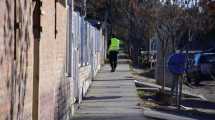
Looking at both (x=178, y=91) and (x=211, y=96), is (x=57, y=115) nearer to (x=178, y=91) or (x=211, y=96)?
(x=178, y=91)

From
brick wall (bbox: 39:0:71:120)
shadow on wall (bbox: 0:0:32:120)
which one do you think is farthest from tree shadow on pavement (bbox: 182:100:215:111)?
shadow on wall (bbox: 0:0:32:120)

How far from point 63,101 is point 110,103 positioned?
6.14 m

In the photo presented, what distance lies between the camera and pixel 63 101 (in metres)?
13.1

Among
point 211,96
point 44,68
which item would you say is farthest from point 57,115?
point 211,96

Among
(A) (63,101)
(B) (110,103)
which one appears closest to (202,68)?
(B) (110,103)

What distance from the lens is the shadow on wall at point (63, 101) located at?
1189 centimetres

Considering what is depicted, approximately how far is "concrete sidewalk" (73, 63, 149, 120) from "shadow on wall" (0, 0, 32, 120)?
26.2 feet

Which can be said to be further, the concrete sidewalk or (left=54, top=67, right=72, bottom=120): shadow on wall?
the concrete sidewalk

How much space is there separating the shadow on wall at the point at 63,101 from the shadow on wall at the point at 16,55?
13.3ft

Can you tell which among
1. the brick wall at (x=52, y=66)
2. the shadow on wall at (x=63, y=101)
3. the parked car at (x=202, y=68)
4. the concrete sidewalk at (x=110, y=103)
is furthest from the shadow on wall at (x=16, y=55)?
the parked car at (x=202, y=68)

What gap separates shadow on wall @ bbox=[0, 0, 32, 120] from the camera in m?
6.25

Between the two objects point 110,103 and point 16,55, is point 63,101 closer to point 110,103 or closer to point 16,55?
point 110,103

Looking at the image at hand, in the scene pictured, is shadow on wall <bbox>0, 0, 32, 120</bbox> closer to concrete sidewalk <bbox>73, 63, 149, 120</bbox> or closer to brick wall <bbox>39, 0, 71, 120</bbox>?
brick wall <bbox>39, 0, 71, 120</bbox>

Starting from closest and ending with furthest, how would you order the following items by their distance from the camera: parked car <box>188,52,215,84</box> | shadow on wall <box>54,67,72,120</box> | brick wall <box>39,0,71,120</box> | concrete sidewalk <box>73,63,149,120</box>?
brick wall <box>39,0,71,120</box> < shadow on wall <box>54,67,72,120</box> < concrete sidewalk <box>73,63,149,120</box> < parked car <box>188,52,215,84</box>
